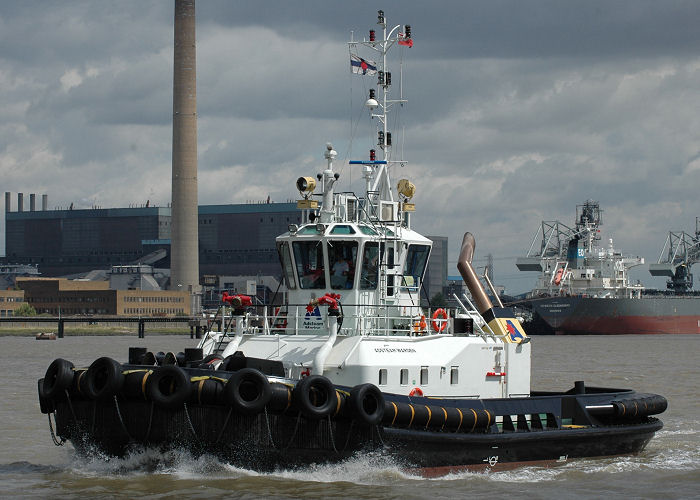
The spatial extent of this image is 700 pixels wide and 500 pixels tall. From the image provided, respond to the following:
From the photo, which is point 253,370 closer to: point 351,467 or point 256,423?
point 256,423

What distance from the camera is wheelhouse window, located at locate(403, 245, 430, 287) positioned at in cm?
1780

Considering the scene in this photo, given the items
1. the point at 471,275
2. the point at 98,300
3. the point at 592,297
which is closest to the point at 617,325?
Result: the point at 592,297

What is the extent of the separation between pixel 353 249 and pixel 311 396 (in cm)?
343

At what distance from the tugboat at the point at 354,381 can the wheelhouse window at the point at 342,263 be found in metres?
0.02

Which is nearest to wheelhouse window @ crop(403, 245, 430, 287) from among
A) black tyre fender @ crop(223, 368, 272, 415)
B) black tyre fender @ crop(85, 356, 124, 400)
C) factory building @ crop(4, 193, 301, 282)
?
black tyre fender @ crop(223, 368, 272, 415)

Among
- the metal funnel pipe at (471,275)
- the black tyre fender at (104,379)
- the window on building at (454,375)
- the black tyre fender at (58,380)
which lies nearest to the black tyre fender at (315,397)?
the black tyre fender at (104,379)

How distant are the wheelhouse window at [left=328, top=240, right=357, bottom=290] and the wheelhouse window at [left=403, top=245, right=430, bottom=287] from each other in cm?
106

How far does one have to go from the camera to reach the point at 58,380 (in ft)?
49.8

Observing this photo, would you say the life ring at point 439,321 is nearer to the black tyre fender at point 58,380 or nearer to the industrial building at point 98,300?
the black tyre fender at point 58,380

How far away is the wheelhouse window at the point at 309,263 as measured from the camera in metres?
17.3

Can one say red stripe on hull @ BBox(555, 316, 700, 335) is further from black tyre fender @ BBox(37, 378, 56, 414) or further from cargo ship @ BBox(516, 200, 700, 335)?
black tyre fender @ BBox(37, 378, 56, 414)

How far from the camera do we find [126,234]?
6467 inches

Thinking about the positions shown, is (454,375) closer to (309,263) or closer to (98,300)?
(309,263)

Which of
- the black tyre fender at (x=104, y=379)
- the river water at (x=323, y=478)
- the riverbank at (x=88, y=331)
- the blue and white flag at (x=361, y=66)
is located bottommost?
the riverbank at (x=88, y=331)
